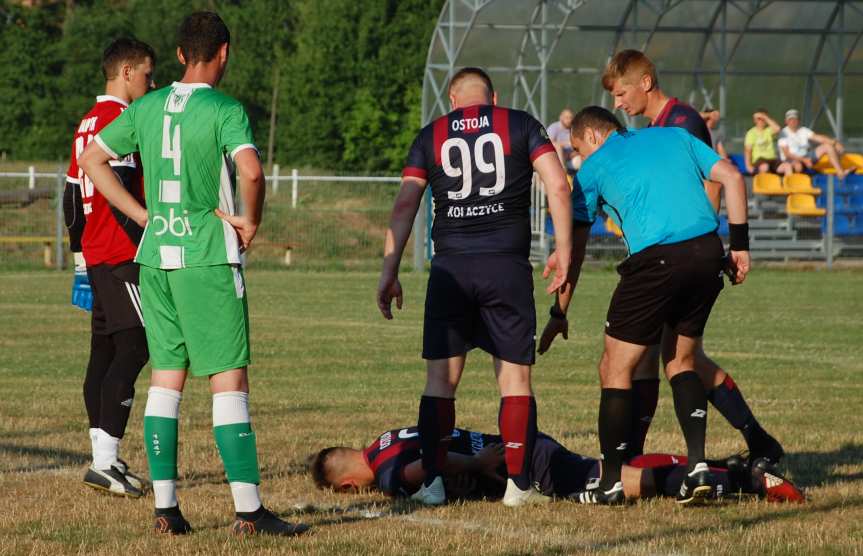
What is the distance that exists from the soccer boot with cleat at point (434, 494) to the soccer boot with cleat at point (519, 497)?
0.96ft

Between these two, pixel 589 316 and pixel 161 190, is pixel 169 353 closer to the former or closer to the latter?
pixel 161 190

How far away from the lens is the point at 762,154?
99.0 feet

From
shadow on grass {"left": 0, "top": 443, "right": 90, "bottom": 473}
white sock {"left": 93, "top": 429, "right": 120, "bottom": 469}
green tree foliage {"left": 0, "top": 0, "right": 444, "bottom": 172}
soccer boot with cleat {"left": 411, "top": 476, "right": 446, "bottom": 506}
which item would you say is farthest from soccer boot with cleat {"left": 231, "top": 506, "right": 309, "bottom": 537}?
green tree foliage {"left": 0, "top": 0, "right": 444, "bottom": 172}

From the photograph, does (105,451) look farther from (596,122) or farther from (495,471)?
(596,122)

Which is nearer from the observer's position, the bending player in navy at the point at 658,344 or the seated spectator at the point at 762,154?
the bending player in navy at the point at 658,344

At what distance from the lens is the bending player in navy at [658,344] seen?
6.79 metres

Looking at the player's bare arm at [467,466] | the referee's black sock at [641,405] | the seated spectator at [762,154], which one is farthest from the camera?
the seated spectator at [762,154]

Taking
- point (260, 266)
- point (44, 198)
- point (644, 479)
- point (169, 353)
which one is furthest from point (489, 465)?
point (44, 198)

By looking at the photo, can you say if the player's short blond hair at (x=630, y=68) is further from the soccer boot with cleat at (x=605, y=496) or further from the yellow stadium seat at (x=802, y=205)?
the yellow stadium seat at (x=802, y=205)

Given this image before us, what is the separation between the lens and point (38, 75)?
2147 inches

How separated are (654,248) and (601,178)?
0.42 meters

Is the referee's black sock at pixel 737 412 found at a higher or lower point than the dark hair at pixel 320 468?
higher

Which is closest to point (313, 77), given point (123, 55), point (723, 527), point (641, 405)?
point (123, 55)

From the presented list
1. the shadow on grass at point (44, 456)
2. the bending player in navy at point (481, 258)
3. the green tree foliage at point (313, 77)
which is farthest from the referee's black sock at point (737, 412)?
the green tree foliage at point (313, 77)
